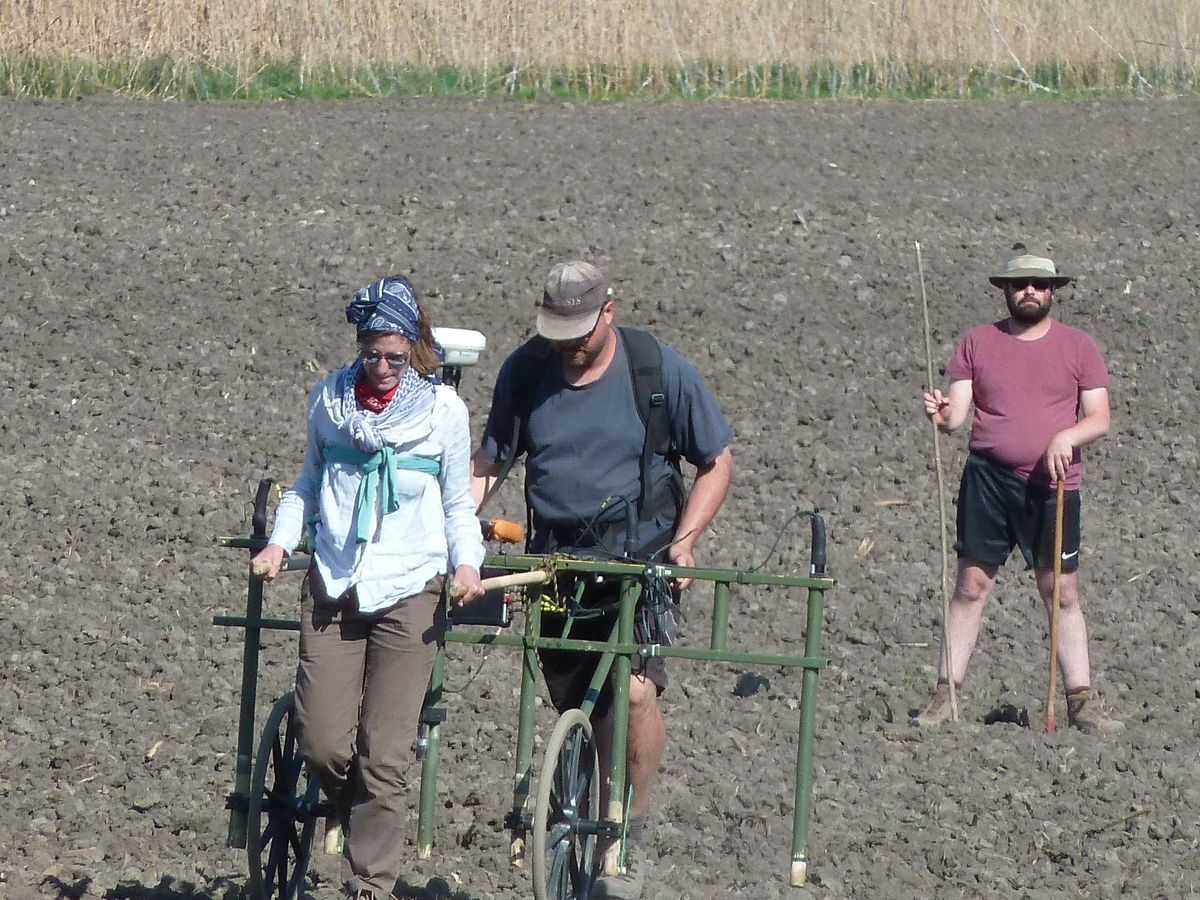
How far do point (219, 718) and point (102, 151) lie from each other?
359 inches

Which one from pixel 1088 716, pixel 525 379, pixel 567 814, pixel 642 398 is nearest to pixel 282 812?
pixel 567 814

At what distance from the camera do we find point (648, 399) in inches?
223

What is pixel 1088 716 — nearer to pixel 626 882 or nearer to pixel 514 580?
pixel 626 882

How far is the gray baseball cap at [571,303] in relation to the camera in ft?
17.9

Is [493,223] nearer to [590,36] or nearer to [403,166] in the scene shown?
[403,166]

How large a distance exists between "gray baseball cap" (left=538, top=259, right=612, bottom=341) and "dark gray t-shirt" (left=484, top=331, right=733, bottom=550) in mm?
278

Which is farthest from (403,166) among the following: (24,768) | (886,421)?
(24,768)

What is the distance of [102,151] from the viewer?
1558 cm

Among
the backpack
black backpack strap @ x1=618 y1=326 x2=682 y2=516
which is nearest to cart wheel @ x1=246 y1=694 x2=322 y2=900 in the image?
the backpack

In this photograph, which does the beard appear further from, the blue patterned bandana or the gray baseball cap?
the blue patterned bandana

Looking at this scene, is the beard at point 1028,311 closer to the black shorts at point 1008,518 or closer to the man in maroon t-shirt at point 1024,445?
the man in maroon t-shirt at point 1024,445

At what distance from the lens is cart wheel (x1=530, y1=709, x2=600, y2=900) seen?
16.4 feet

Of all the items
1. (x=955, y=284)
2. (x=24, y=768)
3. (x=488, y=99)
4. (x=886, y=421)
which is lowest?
(x=24, y=768)

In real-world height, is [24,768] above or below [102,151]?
below
